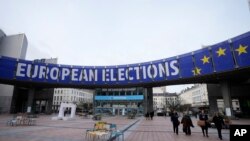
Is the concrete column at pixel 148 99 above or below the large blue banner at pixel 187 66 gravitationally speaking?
below

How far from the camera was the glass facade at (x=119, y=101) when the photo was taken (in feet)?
149

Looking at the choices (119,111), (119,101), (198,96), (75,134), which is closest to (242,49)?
(75,134)

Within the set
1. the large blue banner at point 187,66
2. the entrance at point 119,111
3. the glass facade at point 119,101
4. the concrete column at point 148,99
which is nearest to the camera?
the large blue banner at point 187,66

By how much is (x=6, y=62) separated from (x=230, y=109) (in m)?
44.6

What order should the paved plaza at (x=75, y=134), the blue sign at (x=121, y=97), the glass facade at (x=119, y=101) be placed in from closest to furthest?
the paved plaza at (x=75, y=134)
the blue sign at (x=121, y=97)
the glass facade at (x=119, y=101)

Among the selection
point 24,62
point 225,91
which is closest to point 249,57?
point 225,91

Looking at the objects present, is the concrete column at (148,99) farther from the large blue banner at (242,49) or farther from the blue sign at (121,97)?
the large blue banner at (242,49)

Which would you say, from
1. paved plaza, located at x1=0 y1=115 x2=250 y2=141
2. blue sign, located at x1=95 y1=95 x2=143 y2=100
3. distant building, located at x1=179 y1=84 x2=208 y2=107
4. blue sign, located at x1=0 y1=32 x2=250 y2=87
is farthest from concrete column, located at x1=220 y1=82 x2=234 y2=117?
distant building, located at x1=179 y1=84 x2=208 y2=107

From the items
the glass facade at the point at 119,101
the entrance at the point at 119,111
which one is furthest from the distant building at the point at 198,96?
the entrance at the point at 119,111

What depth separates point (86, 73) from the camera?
4175cm

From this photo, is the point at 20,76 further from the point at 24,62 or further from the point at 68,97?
the point at 68,97

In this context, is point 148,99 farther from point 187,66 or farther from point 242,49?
point 242,49

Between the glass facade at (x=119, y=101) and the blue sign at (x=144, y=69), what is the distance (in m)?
1.72

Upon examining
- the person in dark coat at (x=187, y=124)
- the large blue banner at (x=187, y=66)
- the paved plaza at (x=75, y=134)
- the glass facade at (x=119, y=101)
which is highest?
the large blue banner at (x=187, y=66)
